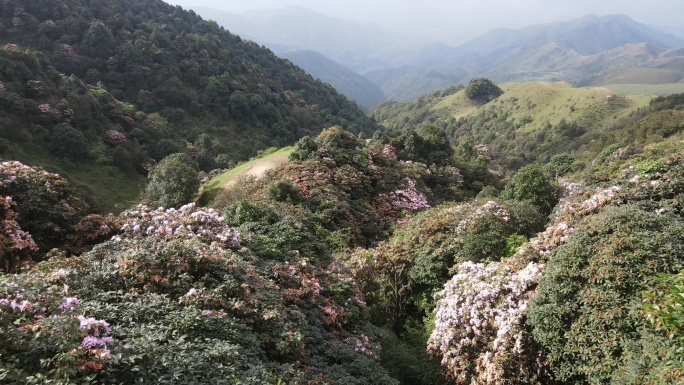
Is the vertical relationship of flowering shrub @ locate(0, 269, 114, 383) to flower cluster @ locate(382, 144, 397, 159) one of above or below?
above

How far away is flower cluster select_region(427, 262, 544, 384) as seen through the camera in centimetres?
666

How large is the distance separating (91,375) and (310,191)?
44.8ft

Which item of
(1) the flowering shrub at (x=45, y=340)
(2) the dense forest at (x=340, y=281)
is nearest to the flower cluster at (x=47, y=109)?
(2) the dense forest at (x=340, y=281)

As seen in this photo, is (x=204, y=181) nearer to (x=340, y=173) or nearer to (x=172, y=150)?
(x=340, y=173)

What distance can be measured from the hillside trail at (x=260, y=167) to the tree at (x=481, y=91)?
98.0 metres

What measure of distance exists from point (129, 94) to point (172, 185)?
2933 cm

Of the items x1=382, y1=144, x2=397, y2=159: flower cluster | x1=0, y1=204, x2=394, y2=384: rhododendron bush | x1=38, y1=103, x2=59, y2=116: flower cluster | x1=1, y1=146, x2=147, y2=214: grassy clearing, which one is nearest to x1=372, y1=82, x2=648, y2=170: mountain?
x1=382, y1=144, x2=397, y2=159: flower cluster

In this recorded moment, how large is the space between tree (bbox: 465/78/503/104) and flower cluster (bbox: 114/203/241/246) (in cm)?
11131

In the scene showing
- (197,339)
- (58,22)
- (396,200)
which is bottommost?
(396,200)

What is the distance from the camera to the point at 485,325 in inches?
290

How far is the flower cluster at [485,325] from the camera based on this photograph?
666 cm

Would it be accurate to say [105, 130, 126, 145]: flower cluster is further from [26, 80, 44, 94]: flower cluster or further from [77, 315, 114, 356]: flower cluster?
[77, 315, 114, 356]: flower cluster

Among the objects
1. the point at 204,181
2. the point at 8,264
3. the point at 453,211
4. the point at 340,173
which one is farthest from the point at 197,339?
the point at 204,181

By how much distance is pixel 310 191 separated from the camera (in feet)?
56.0
